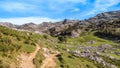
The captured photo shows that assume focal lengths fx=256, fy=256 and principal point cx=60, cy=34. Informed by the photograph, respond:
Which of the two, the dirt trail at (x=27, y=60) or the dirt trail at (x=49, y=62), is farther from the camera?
the dirt trail at (x=49, y=62)

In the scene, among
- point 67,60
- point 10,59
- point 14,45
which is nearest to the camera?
point 10,59

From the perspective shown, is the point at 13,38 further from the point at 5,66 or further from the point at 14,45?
the point at 5,66

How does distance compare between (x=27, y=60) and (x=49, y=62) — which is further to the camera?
(x=49, y=62)

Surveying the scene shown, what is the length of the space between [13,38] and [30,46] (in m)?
3.68

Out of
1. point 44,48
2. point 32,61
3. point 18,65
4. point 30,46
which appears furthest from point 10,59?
point 44,48

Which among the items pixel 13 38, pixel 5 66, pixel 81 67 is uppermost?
pixel 13 38

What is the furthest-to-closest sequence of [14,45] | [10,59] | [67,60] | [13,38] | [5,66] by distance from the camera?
1. [67,60]
2. [13,38]
3. [14,45]
4. [10,59]
5. [5,66]

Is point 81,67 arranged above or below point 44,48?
below

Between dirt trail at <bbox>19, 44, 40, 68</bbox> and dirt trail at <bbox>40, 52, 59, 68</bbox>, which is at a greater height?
dirt trail at <bbox>19, 44, 40, 68</bbox>

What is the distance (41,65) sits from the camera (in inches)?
1870

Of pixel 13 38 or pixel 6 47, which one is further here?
pixel 13 38

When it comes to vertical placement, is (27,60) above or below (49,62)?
above

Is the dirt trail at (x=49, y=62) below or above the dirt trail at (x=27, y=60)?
below

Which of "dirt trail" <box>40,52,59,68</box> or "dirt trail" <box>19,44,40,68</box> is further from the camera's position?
"dirt trail" <box>40,52,59,68</box>
